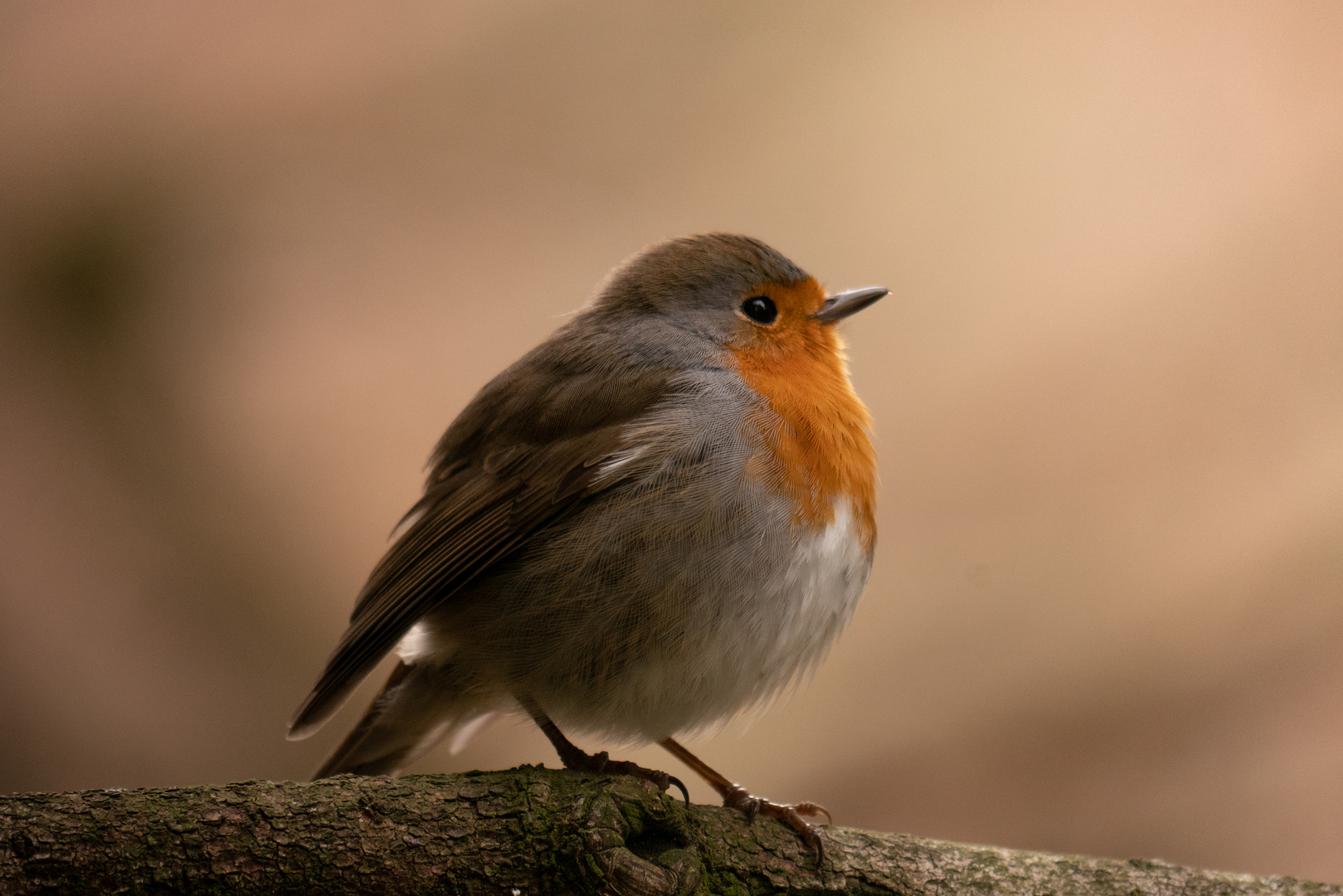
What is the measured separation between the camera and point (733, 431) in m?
2.46

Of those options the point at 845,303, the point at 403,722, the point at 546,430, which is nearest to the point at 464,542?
the point at 546,430

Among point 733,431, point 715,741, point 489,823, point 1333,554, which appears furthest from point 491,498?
point 1333,554

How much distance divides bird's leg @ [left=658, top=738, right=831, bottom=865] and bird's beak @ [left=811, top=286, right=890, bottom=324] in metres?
1.21

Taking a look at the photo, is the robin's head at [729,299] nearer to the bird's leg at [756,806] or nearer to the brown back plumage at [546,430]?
the brown back plumage at [546,430]

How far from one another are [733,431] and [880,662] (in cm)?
215

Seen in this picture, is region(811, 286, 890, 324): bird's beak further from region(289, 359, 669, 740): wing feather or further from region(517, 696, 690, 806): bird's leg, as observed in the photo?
region(517, 696, 690, 806): bird's leg

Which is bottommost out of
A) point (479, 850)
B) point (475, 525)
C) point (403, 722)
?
point (479, 850)

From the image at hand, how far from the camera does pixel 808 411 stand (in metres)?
2.60

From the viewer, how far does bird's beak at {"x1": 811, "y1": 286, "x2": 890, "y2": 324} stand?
3.02 meters

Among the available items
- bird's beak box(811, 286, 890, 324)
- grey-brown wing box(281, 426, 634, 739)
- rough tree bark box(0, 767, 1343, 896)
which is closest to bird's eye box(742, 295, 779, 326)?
bird's beak box(811, 286, 890, 324)

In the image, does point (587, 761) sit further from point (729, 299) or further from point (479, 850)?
point (729, 299)

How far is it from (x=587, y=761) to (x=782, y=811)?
427mm

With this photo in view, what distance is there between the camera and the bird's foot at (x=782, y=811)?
2176 millimetres

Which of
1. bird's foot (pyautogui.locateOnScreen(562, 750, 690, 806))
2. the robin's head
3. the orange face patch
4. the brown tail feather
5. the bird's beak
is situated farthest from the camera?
the bird's beak
